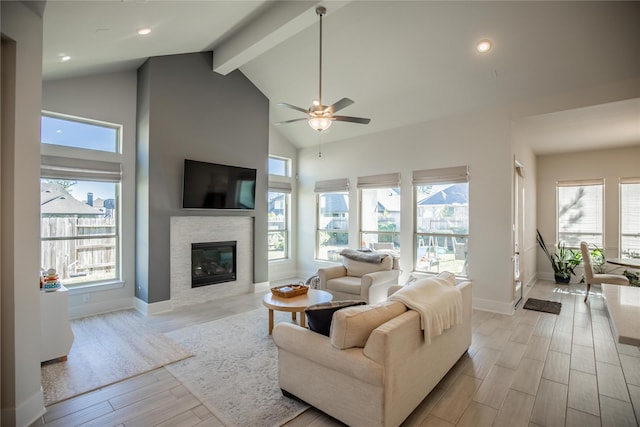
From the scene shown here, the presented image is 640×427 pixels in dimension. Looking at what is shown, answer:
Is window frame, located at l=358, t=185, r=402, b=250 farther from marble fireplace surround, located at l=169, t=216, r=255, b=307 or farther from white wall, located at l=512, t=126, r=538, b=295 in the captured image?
marble fireplace surround, located at l=169, t=216, r=255, b=307

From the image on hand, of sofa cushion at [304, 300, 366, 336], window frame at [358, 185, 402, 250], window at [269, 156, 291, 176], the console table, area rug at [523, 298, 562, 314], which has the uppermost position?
window at [269, 156, 291, 176]

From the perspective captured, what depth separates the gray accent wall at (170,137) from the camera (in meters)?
4.68

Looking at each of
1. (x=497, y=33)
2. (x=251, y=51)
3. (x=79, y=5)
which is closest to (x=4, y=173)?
(x=79, y=5)

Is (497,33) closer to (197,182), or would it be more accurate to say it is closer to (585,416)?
(585,416)

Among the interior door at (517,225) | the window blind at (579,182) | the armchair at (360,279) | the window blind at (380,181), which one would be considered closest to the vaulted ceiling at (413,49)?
the interior door at (517,225)

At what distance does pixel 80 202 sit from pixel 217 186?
1.94 metres

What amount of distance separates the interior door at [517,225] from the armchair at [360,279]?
1.90 meters

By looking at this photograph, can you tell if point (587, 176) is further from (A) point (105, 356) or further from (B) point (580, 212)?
(A) point (105, 356)

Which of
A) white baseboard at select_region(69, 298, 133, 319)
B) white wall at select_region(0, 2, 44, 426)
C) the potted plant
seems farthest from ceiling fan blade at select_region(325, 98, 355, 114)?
the potted plant

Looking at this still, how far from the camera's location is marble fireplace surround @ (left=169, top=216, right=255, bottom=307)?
4.96 meters

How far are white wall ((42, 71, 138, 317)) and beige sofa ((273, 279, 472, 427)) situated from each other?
12.0 ft

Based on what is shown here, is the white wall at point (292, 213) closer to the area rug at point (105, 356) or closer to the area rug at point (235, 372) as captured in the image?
the area rug at point (235, 372)

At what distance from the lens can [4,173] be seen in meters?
2.14

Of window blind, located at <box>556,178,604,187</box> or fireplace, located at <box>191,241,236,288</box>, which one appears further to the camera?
window blind, located at <box>556,178,604,187</box>
